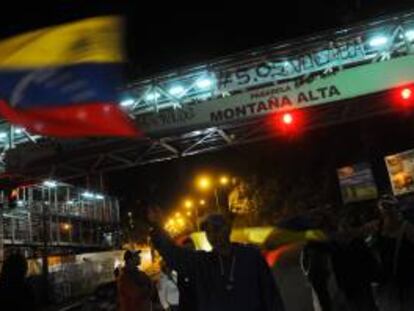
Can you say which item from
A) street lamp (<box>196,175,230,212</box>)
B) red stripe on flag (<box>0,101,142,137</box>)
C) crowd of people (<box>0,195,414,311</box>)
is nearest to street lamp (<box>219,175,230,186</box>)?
street lamp (<box>196,175,230,212</box>)

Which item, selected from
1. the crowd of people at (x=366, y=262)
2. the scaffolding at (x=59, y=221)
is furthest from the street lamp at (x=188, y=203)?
the crowd of people at (x=366, y=262)

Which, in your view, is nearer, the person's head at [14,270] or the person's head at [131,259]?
the person's head at [14,270]

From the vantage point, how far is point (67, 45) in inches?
277

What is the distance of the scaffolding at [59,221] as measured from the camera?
31266 mm

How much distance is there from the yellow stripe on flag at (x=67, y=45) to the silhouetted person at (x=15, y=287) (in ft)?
6.08

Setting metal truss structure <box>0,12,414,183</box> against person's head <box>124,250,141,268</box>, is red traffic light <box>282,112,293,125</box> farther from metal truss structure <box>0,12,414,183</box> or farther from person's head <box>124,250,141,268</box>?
person's head <box>124,250,141,268</box>

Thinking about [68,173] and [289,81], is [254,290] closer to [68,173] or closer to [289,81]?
[289,81]

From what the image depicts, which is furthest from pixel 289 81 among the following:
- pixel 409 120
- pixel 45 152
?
pixel 409 120

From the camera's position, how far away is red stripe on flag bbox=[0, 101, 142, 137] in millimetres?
7340

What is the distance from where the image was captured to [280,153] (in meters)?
33.8

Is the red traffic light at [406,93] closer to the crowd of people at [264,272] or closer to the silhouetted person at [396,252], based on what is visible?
the crowd of people at [264,272]

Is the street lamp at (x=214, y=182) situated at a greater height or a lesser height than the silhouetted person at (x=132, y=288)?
greater

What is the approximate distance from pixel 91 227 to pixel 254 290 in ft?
134

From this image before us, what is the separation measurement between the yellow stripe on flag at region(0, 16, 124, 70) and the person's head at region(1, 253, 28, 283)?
1.81m
